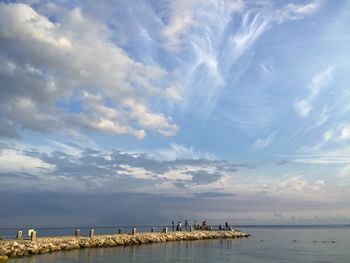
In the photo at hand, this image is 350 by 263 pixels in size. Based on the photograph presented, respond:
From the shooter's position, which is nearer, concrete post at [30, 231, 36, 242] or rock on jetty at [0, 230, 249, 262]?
rock on jetty at [0, 230, 249, 262]

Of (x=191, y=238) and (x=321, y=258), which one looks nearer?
(x=321, y=258)

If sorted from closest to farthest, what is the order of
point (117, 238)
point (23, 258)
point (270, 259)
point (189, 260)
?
point (23, 258)
point (189, 260)
point (270, 259)
point (117, 238)

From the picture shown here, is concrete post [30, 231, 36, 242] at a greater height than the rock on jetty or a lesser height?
greater

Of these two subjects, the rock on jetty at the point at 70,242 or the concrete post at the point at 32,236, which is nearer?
the rock on jetty at the point at 70,242

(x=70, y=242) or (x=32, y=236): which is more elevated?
(x=32, y=236)

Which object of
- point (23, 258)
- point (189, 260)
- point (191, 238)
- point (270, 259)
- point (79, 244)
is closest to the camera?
point (23, 258)

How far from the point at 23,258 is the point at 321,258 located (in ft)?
110

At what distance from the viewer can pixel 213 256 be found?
46438 mm

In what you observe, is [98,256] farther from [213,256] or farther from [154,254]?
[213,256]

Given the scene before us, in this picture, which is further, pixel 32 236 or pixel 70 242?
pixel 70 242

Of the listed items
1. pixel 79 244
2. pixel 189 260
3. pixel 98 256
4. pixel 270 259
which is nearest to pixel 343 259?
pixel 270 259

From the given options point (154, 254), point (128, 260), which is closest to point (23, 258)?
point (128, 260)

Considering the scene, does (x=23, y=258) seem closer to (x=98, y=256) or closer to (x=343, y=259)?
(x=98, y=256)

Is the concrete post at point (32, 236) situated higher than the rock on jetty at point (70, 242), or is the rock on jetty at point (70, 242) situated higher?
the concrete post at point (32, 236)
